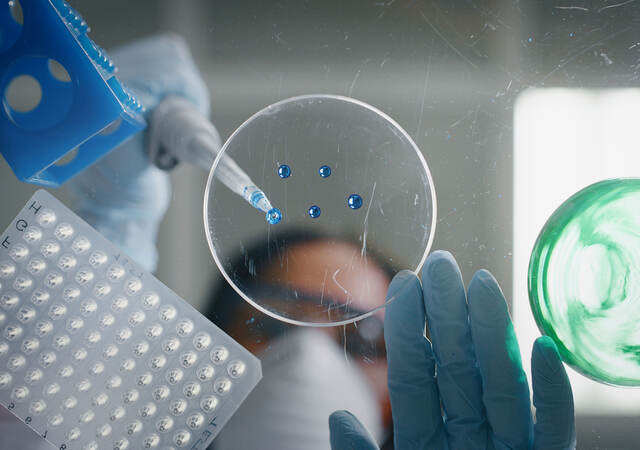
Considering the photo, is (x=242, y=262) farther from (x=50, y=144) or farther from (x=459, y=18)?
(x=459, y=18)

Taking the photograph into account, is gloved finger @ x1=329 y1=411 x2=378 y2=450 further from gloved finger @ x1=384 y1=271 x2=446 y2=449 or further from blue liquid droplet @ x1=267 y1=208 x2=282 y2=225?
blue liquid droplet @ x1=267 y1=208 x2=282 y2=225

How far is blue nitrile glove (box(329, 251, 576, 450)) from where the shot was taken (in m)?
0.60

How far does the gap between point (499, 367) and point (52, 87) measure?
0.68 metres

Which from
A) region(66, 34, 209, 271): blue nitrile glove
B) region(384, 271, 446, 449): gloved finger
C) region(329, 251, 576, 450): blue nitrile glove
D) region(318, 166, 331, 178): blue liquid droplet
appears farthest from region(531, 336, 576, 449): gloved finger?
region(66, 34, 209, 271): blue nitrile glove

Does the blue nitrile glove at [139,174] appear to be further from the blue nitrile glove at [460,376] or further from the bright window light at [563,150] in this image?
the bright window light at [563,150]

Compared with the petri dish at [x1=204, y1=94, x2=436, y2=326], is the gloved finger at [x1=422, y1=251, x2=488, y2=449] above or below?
below

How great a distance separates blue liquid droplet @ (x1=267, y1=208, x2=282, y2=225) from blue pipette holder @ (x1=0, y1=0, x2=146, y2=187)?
0.23 m

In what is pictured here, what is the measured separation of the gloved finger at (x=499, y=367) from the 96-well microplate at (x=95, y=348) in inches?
13.3

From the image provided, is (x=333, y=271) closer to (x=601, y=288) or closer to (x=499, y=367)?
(x=499, y=367)

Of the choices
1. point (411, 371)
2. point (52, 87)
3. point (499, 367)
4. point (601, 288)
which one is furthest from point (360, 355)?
point (52, 87)

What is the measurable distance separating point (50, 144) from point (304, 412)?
50 centimetres

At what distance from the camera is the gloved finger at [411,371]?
2.03 ft

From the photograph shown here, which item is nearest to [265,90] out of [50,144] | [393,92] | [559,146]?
[393,92]

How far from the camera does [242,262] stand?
0.64 m
